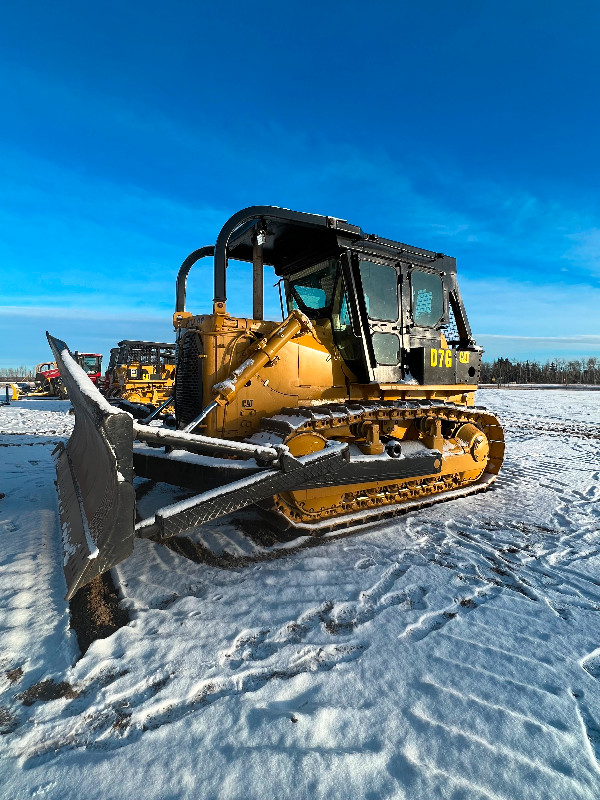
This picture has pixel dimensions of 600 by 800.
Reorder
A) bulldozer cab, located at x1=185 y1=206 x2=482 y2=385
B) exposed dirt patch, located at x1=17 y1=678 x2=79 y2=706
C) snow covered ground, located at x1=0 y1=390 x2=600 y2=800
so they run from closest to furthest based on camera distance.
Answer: snow covered ground, located at x1=0 y1=390 x2=600 y2=800, exposed dirt patch, located at x1=17 y1=678 x2=79 y2=706, bulldozer cab, located at x1=185 y1=206 x2=482 y2=385

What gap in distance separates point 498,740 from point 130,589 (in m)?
2.57

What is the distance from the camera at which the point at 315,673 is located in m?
2.29

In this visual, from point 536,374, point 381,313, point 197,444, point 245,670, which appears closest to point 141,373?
point 381,313

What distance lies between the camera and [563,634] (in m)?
2.62

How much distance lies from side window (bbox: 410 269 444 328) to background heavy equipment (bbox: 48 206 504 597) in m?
0.02

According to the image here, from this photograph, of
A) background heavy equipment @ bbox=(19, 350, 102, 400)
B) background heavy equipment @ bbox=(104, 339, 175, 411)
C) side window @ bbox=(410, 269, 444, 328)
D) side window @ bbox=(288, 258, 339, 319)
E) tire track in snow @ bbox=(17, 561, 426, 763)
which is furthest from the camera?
background heavy equipment @ bbox=(19, 350, 102, 400)

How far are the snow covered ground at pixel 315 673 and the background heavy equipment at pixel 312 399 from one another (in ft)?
1.89

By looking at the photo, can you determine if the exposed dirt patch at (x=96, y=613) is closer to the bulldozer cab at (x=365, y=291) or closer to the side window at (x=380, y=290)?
the bulldozer cab at (x=365, y=291)

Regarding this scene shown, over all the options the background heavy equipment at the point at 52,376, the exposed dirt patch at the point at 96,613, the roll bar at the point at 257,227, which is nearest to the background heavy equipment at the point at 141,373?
the background heavy equipment at the point at 52,376

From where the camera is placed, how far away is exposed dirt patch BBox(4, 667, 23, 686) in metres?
2.23

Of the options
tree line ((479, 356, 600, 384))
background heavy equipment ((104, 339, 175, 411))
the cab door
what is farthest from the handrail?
tree line ((479, 356, 600, 384))

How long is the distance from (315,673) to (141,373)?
1765 centimetres

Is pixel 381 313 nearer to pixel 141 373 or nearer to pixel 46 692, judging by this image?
pixel 46 692

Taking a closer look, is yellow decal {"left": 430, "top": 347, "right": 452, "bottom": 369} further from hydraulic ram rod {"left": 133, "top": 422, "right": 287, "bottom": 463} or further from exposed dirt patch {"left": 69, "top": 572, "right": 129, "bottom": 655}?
exposed dirt patch {"left": 69, "top": 572, "right": 129, "bottom": 655}
